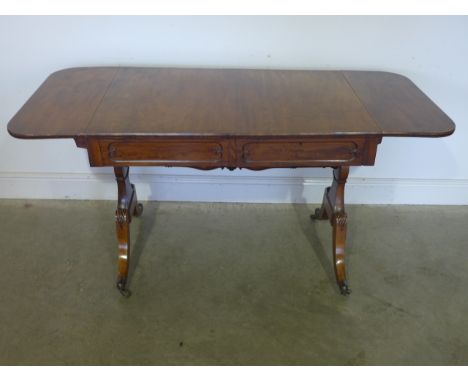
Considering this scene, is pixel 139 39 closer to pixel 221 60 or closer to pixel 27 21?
pixel 221 60

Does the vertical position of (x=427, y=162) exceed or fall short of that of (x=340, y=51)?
it falls short

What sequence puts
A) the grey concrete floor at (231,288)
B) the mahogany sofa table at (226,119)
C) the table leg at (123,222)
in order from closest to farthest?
the mahogany sofa table at (226,119), the grey concrete floor at (231,288), the table leg at (123,222)

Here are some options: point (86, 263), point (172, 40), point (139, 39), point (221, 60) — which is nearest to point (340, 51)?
point (221, 60)

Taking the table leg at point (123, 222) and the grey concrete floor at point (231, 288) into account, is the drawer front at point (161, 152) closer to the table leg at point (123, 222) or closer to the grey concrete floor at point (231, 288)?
the table leg at point (123, 222)

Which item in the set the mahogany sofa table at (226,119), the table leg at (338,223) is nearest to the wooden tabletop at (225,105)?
the mahogany sofa table at (226,119)

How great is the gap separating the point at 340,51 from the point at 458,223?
1.07 m

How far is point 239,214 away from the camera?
2.05 metres

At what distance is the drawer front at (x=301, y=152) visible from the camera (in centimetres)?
122

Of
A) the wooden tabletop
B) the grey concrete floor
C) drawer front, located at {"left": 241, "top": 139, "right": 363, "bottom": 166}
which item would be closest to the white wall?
the wooden tabletop

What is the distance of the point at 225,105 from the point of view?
1308 mm

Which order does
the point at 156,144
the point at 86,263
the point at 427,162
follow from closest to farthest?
the point at 156,144 → the point at 86,263 → the point at 427,162

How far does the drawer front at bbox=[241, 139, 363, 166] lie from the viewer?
1.22 meters

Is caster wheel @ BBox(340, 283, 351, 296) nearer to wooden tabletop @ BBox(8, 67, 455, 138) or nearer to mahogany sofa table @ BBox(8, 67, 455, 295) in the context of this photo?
mahogany sofa table @ BBox(8, 67, 455, 295)

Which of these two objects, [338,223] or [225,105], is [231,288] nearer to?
[338,223]
